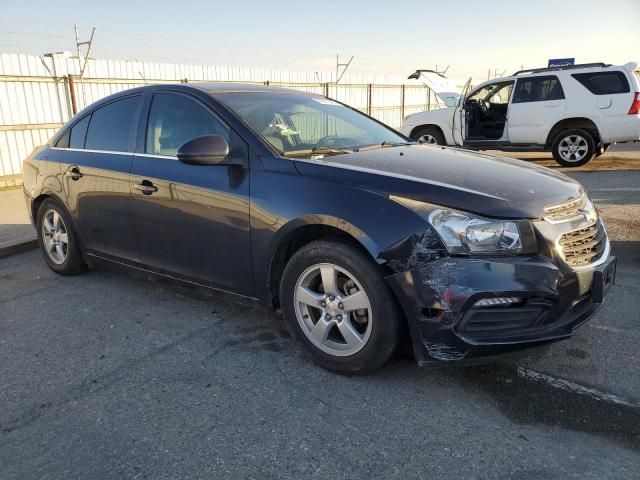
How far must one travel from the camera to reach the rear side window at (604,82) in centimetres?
1046

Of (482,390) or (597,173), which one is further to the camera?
(597,173)

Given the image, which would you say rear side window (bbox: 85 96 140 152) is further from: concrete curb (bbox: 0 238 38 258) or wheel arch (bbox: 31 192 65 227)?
concrete curb (bbox: 0 238 38 258)

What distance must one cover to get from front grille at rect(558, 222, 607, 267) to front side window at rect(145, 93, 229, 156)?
2.19 metres

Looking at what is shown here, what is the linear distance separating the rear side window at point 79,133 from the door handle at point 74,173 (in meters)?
0.23

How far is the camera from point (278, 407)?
8.89 ft

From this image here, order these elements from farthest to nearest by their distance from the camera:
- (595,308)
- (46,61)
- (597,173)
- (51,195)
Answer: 1. (46,61)
2. (597,173)
3. (51,195)
4. (595,308)

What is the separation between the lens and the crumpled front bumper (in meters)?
2.50

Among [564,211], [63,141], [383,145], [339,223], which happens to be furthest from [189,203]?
[564,211]

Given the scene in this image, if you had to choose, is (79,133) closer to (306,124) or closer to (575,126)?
(306,124)

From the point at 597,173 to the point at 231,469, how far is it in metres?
9.78

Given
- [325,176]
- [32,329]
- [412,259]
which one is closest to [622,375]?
[412,259]

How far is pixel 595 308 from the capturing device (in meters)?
2.79

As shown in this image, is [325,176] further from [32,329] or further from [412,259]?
[32,329]

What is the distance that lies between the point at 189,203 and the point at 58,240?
79.9 inches
